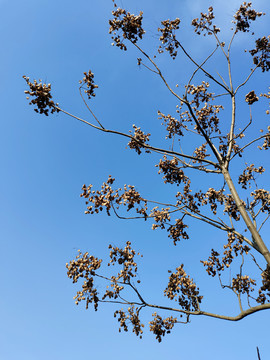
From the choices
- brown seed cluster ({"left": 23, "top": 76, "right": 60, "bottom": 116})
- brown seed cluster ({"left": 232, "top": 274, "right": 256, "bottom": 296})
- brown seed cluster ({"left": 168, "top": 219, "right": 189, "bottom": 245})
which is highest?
brown seed cluster ({"left": 23, "top": 76, "right": 60, "bottom": 116})

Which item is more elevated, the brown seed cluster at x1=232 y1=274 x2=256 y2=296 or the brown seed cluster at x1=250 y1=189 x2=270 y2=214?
the brown seed cluster at x1=250 y1=189 x2=270 y2=214

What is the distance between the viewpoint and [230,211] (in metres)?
8.57

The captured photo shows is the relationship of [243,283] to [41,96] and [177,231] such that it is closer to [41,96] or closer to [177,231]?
[177,231]

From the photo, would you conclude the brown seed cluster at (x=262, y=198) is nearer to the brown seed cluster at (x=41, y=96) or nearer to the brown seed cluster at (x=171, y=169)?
the brown seed cluster at (x=171, y=169)

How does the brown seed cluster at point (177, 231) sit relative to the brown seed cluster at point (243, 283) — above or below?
above

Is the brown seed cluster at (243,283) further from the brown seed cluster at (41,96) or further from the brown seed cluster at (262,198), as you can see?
→ the brown seed cluster at (41,96)

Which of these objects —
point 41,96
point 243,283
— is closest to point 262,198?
point 243,283

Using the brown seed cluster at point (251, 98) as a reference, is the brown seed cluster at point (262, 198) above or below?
below

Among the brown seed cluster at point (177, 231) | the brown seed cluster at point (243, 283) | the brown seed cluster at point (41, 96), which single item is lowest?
the brown seed cluster at point (243, 283)

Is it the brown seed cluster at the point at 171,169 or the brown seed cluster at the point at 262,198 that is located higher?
the brown seed cluster at the point at 171,169

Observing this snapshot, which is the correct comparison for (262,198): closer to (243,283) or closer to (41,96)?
(243,283)

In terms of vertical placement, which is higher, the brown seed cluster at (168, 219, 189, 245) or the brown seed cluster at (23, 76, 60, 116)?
the brown seed cluster at (23, 76, 60, 116)

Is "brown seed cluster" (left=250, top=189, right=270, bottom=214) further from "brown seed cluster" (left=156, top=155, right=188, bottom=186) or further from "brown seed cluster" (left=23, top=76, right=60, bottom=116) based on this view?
"brown seed cluster" (left=23, top=76, right=60, bottom=116)

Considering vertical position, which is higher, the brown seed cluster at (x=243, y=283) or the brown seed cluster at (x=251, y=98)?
the brown seed cluster at (x=251, y=98)
